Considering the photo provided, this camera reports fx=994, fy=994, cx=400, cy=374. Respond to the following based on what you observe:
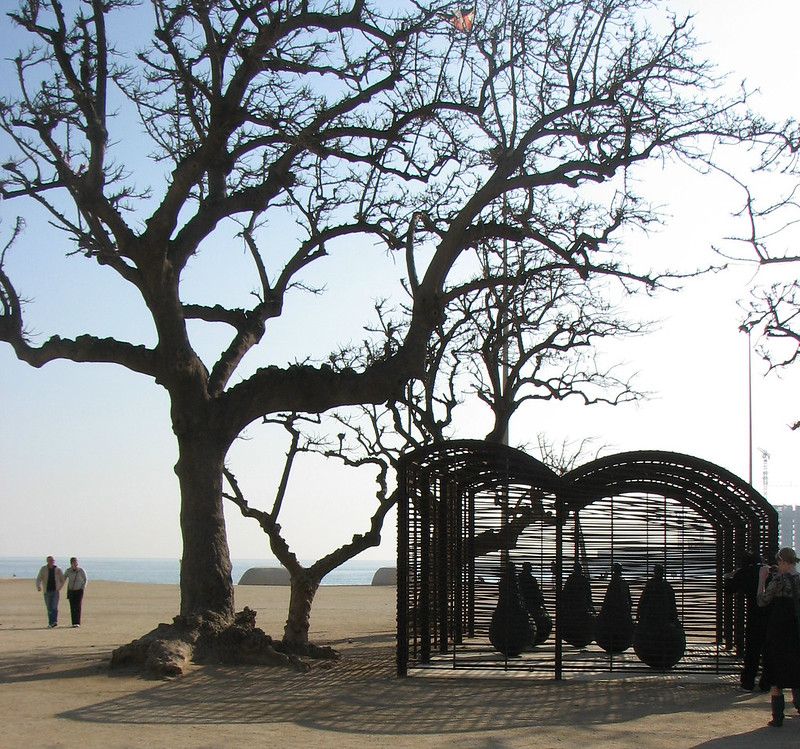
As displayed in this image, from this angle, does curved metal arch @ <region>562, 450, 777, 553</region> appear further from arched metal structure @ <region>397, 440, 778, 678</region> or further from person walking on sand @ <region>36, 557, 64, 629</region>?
person walking on sand @ <region>36, 557, 64, 629</region>

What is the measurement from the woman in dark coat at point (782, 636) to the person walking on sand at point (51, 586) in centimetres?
1726

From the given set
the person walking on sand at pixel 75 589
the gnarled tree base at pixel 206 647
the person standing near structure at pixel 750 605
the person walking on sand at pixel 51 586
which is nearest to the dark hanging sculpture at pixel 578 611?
the person standing near structure at pixel 750 605

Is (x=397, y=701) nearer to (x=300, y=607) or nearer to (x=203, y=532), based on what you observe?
(x=203, y=532)

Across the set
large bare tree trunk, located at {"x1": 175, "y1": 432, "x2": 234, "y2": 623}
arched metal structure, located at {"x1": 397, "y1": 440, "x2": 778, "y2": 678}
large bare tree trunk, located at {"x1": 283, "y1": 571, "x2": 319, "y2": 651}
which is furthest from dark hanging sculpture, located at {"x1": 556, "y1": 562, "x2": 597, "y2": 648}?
large bare tree trunk, located at {"x1": 175, "y1": 432, "x2": 234, "y2": 623}

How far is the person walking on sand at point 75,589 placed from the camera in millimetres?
23438

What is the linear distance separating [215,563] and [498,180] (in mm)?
7408

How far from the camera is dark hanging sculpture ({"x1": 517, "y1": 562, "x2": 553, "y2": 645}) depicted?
53.0 ft

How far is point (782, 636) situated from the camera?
10773 mm

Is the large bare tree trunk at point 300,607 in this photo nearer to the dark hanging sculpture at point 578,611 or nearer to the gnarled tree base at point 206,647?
the gnarled tree base at point 206,647

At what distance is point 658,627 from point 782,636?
156 inches

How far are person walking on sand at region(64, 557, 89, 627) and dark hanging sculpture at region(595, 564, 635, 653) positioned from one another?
44.2ft

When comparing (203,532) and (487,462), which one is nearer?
(487,462)

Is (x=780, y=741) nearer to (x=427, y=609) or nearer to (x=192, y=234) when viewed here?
(x=427, y=609)

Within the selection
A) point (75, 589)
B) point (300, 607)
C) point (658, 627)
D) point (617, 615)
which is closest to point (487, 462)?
point (617, 615)
